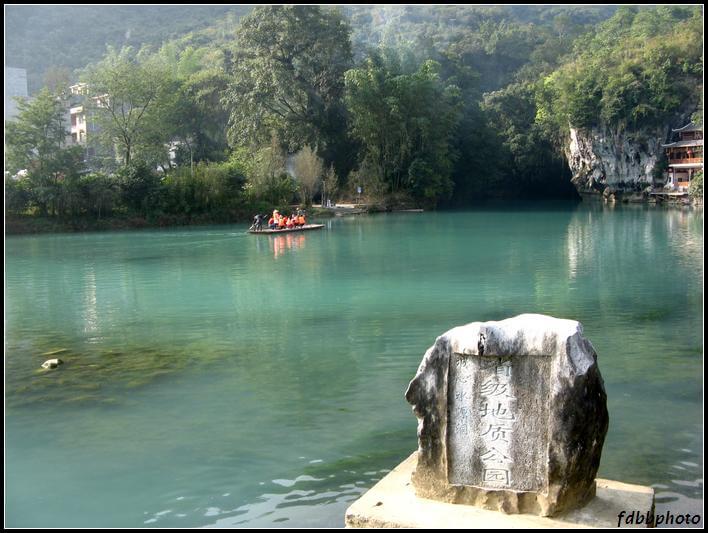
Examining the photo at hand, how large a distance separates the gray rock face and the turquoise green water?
3.36 feet

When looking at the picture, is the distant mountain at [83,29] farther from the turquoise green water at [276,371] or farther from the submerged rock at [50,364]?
the submerged rock at [50,364]

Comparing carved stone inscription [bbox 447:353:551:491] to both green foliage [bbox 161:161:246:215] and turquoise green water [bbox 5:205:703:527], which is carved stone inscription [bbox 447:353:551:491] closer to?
turquoise green water [bbox 5:205:703:527]

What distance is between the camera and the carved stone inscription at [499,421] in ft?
13.7

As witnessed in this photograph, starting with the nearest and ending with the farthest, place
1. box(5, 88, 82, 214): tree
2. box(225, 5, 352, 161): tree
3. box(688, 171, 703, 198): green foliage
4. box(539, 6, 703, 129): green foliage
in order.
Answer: box(5, 88, 82, 214): tree → box(688, 171, 703, 198): green foliage → box(225, 5, 352, 161): tree → box(539, 6, 703, 129): green foliage

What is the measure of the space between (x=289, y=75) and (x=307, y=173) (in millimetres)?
6633

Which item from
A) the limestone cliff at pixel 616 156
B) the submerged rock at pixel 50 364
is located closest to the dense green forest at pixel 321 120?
the limestone cliff at pixel 616 156

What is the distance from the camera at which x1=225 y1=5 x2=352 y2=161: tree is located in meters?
45.3

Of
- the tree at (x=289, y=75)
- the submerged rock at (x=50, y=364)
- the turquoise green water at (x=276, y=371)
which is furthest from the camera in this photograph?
the tree at (x=289, y=75)

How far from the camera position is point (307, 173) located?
141 ft

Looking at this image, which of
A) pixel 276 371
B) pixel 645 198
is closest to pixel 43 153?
pixel 276 371

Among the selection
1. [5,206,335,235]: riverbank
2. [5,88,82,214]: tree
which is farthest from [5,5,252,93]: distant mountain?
[5,206,335,235]: riverbank

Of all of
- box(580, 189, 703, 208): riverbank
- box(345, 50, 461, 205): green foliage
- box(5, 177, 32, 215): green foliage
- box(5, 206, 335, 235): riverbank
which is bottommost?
box(5, 206, 335, 235): riverbank

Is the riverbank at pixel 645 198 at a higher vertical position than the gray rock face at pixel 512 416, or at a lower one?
higher

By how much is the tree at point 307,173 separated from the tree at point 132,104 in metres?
8.32
